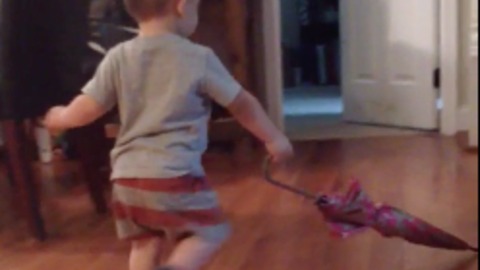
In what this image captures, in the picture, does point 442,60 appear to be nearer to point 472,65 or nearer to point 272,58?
point 472,65

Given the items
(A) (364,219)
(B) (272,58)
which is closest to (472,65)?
(B) (272,58)

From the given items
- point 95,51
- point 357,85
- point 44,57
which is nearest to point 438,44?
point 357,85

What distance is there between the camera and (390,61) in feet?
12.5

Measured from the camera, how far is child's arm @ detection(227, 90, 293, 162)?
4.51 ft

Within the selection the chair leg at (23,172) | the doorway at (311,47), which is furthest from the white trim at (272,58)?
the chair leg at (23,172)

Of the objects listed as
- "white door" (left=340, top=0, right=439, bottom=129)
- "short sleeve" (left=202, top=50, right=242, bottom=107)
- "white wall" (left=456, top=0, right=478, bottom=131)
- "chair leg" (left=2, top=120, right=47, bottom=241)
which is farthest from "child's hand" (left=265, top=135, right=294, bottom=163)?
"white door" (left=340, top=0, right=439, bottom=129)

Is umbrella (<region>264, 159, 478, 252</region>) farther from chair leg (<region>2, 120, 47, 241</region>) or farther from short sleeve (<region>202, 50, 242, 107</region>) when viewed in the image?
chair leg (<region>2, 120, 47, 241</region>)

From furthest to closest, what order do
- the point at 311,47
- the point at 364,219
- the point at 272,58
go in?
1. the point at 311,47
2. the point at 272,58
3. the point at 364,219

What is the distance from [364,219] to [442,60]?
2028mm

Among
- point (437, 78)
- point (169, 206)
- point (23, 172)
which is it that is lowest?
point (437, 78)

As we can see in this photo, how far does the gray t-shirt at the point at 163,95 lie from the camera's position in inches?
52.8

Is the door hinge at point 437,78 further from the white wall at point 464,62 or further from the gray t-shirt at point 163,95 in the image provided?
the gray t-shirt at point 163,95

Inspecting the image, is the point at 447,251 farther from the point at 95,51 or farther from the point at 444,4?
the point at 444,4

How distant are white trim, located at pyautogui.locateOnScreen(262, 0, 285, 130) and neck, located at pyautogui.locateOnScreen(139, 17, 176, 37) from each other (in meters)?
2.32
